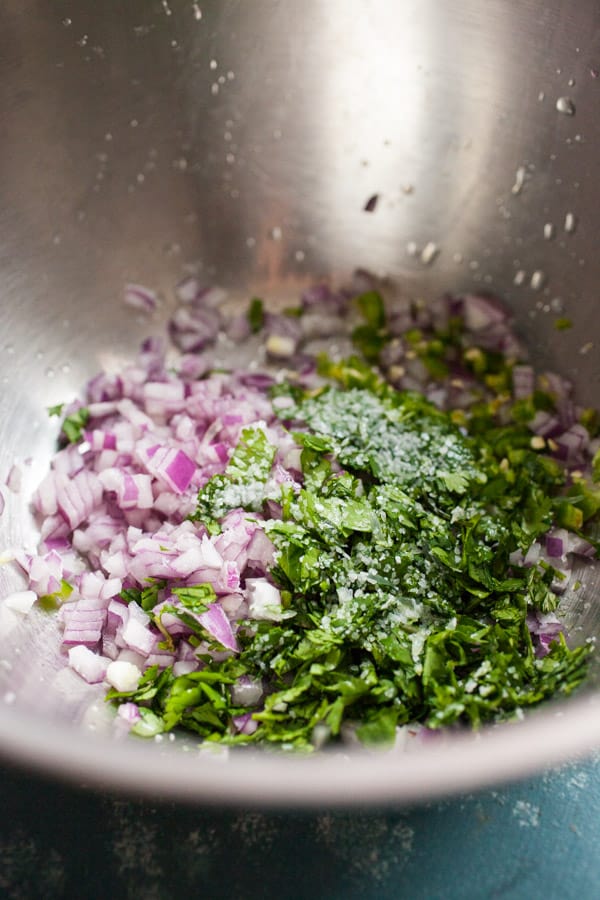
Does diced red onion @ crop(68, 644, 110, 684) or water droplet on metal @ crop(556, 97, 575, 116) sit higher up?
water droplet on metal @ crop(556, 97, 575, 116)

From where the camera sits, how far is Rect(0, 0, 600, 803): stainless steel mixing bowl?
5.38 ft

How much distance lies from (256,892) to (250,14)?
5.34 ft

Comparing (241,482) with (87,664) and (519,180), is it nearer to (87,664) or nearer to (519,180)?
(87,664)

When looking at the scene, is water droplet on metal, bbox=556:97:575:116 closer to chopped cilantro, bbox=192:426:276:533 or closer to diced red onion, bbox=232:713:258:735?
chopped cilantro, bbox=192:426:276:533

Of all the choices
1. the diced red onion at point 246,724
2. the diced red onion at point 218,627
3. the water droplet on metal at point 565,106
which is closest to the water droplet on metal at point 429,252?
the water droplet on metal at point 565,106

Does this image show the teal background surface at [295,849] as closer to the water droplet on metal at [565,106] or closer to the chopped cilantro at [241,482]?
the chopped cilantro at [241,482]

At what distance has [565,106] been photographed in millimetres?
1667

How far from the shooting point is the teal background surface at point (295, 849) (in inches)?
50.3

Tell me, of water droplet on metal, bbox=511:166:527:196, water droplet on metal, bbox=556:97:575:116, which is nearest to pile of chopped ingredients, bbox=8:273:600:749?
water droplet on metal, bbox=511:166:527:196

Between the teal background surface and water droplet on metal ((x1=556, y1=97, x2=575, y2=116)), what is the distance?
4.16ft

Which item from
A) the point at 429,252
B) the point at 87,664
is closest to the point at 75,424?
the point at 87,664

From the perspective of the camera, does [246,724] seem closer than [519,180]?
Yes

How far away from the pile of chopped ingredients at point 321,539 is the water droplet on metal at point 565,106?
17.4 inches

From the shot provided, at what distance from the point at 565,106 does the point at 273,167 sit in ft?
2.12
